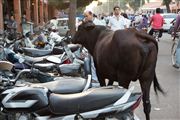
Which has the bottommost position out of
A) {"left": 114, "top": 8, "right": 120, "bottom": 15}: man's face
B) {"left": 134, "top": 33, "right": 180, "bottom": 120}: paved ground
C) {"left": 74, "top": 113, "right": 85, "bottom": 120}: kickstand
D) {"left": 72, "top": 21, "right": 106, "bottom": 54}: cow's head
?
{"left": 134, "top": 33, "right": 180, "bottom": 120}: paved ground

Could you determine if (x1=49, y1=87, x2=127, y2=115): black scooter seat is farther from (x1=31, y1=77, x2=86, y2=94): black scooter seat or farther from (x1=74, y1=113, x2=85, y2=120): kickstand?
(x1=31, y1=77, x2=86, y2=94): black scooter seat

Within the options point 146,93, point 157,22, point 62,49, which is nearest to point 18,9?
point 157,22

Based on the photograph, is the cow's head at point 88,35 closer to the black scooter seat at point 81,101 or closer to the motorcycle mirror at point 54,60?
the motorcycle mirror at point 54,60

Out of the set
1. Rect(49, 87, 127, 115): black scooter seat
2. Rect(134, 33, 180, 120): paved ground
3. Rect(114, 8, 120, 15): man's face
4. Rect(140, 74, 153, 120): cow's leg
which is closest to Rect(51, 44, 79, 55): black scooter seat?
Rect(114, 8, 120, 15): man's face

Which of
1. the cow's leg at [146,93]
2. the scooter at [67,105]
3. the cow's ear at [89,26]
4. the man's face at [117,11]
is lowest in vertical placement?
the cow's leg at [146,93]

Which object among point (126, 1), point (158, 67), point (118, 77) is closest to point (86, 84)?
point (118, 77)

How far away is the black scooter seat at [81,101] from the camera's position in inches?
153

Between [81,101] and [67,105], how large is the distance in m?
0.13

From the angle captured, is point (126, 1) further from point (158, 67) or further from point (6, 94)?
point (6, 94)

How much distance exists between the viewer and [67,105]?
3.90 m

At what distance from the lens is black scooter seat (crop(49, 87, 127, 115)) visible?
3.89 metres

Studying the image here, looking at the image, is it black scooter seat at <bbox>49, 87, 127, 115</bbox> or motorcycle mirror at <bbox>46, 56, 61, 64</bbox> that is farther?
motorcycle mirror at <bbox>46, 56, 61, 64</bbox>

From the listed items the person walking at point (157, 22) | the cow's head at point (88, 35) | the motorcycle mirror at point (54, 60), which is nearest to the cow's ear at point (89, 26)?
the cow's head at point (88, 35)

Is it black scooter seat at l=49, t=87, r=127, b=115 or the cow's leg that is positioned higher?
black scooter seat at l=49, t=87, r=127, b=115
